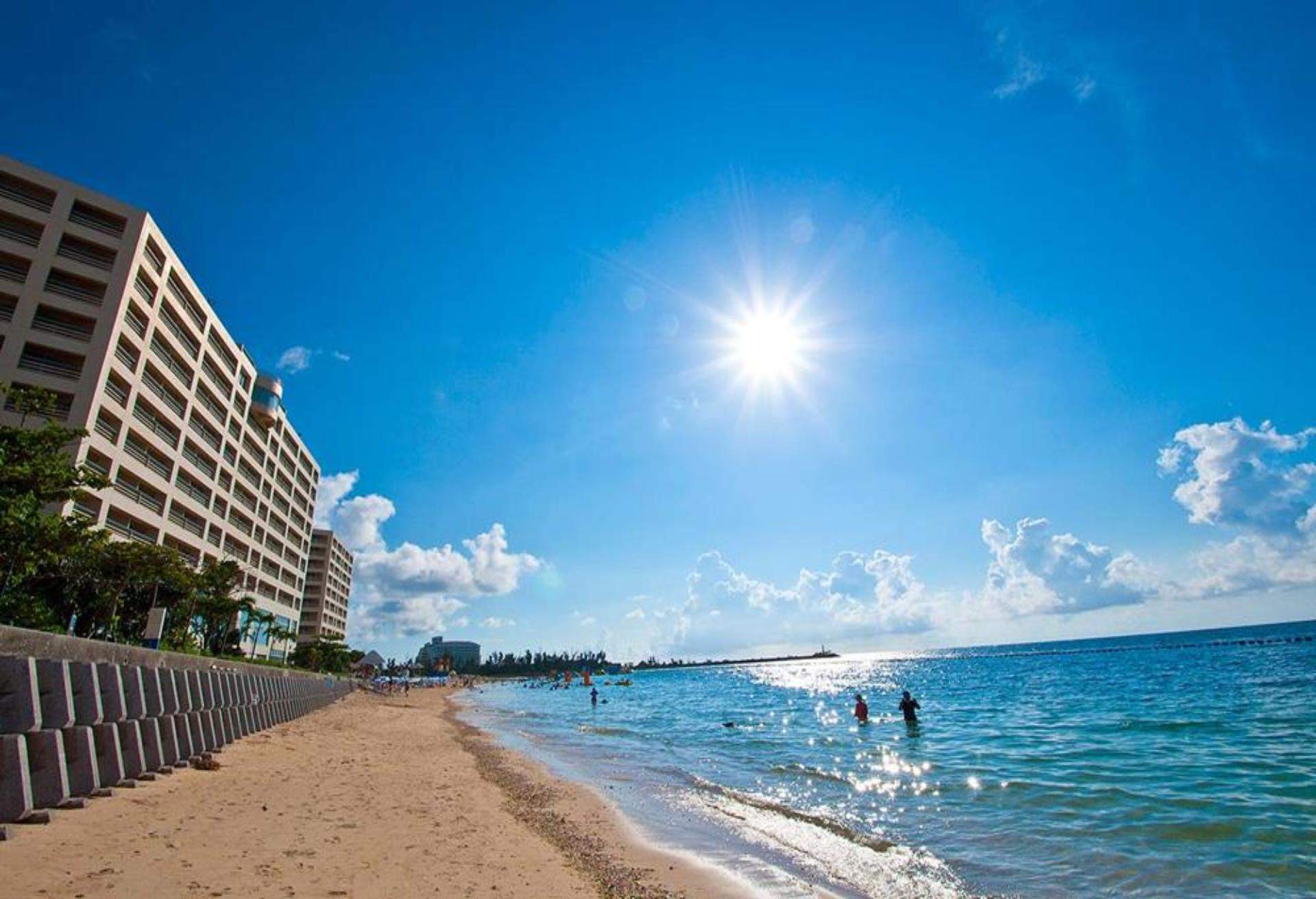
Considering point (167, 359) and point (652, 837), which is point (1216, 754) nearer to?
point (652, 837)

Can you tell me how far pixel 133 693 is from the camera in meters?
10.1

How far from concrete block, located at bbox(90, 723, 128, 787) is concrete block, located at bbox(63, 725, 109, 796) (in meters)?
0.31

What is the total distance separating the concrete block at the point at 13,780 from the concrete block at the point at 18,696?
0.16m

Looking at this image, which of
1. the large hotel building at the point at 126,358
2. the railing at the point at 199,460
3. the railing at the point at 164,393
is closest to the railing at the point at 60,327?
the large hotel building at the point at 126,358

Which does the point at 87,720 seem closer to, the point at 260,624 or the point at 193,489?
the point at 193,489

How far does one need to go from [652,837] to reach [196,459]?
51659 millimetres

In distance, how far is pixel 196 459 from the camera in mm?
48812

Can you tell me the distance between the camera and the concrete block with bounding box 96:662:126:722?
911 centimetres

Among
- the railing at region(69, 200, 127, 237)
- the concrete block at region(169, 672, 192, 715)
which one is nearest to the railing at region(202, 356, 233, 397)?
the railing at region(69, 200, 127, 237)

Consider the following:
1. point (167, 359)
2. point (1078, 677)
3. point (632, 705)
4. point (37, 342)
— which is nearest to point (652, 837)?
point (37, 342)

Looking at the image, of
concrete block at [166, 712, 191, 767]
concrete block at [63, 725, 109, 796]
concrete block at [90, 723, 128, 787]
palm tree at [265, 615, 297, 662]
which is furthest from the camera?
palm tree at [265, 615, 297, 662]

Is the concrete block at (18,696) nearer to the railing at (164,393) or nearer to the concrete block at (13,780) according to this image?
the concrete block at (13,780)

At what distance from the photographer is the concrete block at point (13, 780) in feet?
21.8

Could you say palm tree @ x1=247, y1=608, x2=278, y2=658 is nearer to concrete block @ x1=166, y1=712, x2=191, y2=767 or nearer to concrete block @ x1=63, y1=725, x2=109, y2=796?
concrete block @ x1=166, y1=712, x2=191, y2=767
